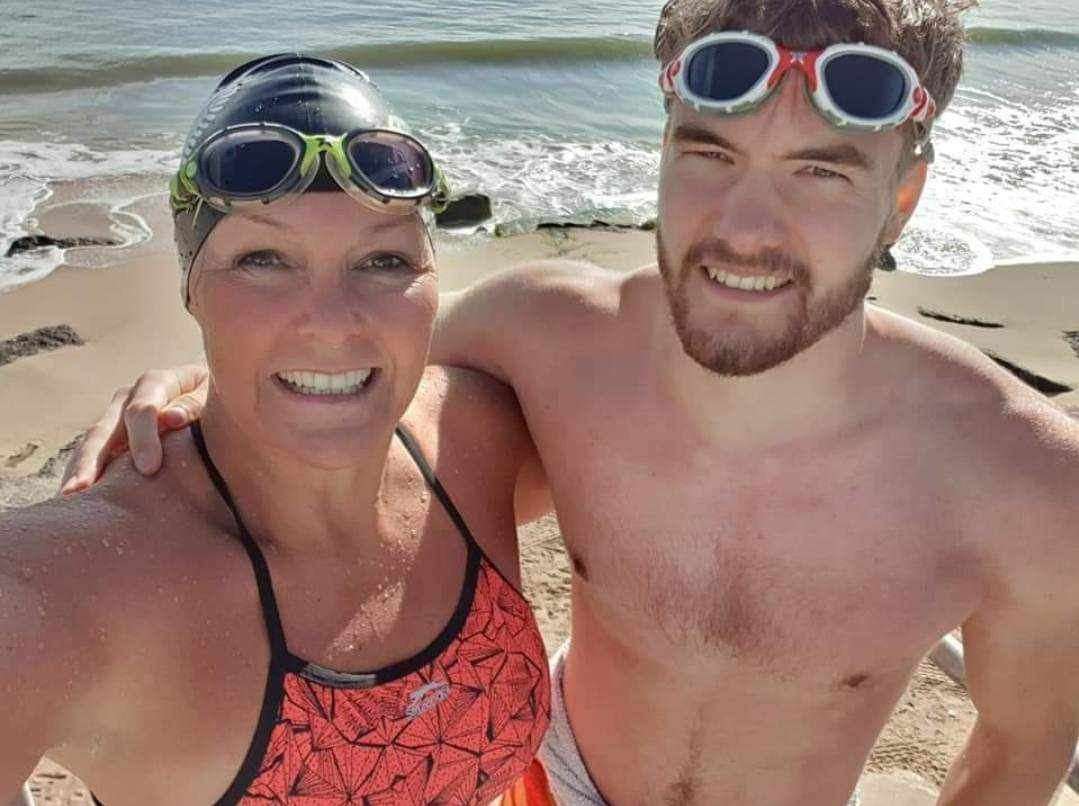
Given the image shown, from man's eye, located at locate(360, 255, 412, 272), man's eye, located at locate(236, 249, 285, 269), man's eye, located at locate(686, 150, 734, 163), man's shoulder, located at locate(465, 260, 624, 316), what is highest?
man's eye, located at locate(686, 150, 734, 163)

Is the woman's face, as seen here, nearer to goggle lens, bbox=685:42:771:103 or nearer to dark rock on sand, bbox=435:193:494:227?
goggle lens, bbox=685:42:771:103

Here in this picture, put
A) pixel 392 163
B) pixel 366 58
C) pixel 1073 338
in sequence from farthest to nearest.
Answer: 1. pixel 366 58
2. pixel 1073 338
3. pixel 392 163

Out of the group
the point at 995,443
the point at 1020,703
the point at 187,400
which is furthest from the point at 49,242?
the point at 1020,703

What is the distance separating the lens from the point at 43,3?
1505 centimetres

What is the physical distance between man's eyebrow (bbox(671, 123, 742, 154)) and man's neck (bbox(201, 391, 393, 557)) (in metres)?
1.00

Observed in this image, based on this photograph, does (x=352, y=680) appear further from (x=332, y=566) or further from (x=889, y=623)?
(x=889, y=623)

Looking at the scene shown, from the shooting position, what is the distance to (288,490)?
6.89 ft

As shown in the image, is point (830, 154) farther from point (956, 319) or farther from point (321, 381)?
point (956, 319)

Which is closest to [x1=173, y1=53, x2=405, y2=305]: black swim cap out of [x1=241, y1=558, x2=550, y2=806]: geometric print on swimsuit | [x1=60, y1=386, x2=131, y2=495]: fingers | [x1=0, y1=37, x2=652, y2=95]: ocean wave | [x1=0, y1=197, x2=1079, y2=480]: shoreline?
[x1=60, y1=386, x2=131, y2=495]: fingers

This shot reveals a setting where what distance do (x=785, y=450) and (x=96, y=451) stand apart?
1632 mm

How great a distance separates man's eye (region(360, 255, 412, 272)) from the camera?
6.48 feet

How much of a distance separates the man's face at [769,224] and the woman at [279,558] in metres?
0.67

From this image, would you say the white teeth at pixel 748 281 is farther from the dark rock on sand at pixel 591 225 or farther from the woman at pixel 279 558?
the dark rock on sand at pixel 591 225

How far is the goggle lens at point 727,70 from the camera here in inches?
91.7
